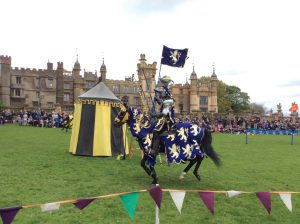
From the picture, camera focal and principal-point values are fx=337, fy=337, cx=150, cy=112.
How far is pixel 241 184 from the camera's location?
9.61 m

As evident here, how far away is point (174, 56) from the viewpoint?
36.3ft

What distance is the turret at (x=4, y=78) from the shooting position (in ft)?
233

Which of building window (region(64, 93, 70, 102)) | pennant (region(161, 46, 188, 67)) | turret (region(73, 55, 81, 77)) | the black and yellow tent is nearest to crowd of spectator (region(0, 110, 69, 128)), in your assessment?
the black and yellow tent

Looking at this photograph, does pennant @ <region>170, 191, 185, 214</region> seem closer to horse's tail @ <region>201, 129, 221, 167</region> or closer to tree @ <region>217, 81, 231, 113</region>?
horse's tail @ <region>201, 129, 221, 167</region>

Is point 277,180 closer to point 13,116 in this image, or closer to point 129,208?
point 129,208

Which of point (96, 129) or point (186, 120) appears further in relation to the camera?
point (186, 120)

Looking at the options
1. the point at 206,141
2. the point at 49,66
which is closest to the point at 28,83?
the point at 49,66

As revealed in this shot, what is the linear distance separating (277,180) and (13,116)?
40.1 m

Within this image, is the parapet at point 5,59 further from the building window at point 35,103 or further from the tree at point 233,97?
the tree at point 233,97

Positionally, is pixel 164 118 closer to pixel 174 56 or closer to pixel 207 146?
pixel 207 146

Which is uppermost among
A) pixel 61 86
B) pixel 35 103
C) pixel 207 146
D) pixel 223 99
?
pixel 61 86

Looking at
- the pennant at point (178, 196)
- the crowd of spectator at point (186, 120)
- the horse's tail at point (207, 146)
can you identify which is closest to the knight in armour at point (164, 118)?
the horse's tail at point (207, 146)

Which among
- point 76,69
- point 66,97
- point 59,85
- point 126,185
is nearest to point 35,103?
point 59,85

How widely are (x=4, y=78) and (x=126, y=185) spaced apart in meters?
69.8
